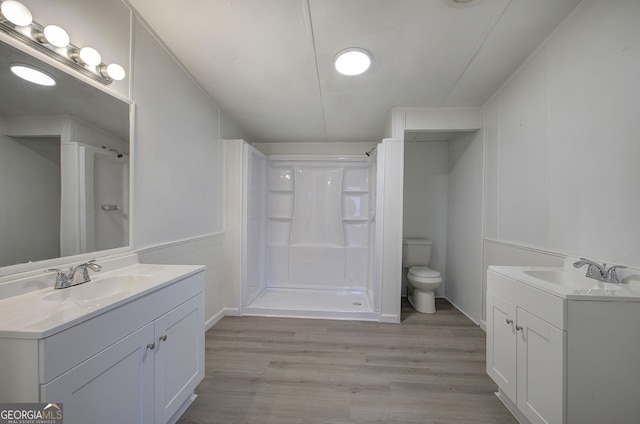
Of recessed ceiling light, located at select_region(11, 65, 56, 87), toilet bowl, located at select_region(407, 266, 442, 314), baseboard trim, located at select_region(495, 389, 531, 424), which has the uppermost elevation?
recessed ceiling light, located at select_region(11, 65, 56, 87)

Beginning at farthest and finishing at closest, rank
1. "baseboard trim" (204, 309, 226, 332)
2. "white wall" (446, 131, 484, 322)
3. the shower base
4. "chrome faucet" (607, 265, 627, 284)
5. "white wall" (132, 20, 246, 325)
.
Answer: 1. the shower base
2. "white wall" (446, 131, 484, 322)
3. "baseboard trim" (204, 309, 226, 332)
4. "white wall" (132, 20, 246, 325)
5. "chrome faucet" (607, 265, 627, 284)

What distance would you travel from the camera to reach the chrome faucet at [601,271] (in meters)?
1.07

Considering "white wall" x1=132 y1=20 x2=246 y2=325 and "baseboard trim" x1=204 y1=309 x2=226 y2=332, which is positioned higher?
"white wall" x1=132 y1=20 x2=246 y2=325

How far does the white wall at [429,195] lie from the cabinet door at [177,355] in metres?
2.57

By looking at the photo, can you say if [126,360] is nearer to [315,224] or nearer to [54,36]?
[54,36]

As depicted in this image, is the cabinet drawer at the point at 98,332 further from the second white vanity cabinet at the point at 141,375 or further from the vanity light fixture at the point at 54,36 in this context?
the vanity light fixture at the point at 54,36

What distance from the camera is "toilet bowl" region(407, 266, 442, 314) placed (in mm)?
2537

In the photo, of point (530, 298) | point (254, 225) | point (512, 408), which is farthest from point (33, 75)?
point (512, 408)

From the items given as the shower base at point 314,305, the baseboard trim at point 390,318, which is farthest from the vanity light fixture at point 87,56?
the baseboard trim at point 390,318

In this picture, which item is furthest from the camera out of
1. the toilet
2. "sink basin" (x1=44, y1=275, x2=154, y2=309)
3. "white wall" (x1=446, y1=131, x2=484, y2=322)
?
the toilet

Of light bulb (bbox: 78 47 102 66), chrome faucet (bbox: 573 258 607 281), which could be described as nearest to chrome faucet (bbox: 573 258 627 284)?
chrome faucet (bbox: 573 258 607 281)

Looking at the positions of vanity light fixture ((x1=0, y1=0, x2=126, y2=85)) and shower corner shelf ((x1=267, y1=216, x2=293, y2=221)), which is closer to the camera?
vanity light fixture ((x1=0, y1=0, x2=126, y2=85))

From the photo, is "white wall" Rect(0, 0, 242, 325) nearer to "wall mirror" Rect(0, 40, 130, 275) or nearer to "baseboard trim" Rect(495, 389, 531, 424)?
"wall mirror" Rect(0, 40, 130, 275)

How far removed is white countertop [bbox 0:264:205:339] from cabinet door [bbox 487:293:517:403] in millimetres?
1728
